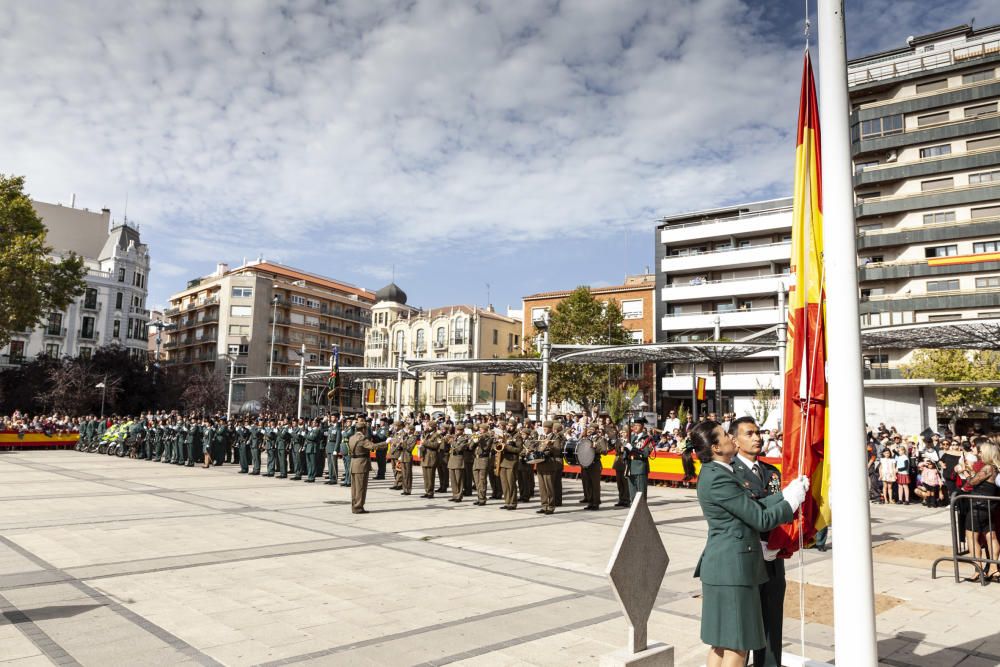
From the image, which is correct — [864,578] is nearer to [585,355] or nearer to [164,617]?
[164,617]

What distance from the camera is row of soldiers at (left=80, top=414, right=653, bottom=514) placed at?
14141 millimetres

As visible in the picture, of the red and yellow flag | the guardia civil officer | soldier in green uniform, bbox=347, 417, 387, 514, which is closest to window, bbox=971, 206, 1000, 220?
soldier in green uniform, bbox=347, 417, 387, 514

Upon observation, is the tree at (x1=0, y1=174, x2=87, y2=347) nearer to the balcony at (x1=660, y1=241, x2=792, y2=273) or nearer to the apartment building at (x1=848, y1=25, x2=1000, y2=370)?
the balcony at (x1=660, y1=241, x2=792, y2=273)

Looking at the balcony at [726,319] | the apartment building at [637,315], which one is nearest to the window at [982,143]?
the balcony at [726,319]

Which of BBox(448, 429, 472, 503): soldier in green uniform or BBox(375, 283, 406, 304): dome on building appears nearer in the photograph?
BBox(448, 429, 472, 503): soldier in green uniform

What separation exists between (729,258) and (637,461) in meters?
44.0

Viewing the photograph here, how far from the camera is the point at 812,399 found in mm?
4555

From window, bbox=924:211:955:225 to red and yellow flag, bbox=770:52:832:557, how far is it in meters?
47.1

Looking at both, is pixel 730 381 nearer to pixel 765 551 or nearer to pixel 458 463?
pixel 458 463

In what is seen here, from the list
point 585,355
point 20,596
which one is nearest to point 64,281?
point 585,355

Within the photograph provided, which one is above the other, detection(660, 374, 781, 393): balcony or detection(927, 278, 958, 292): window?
detection(927, 278, 958, 292): window

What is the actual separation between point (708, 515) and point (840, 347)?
1.30m

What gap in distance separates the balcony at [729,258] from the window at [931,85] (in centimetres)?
1281

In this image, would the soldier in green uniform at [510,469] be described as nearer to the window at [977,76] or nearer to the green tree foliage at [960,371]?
the green tree foliage at [960,371]
